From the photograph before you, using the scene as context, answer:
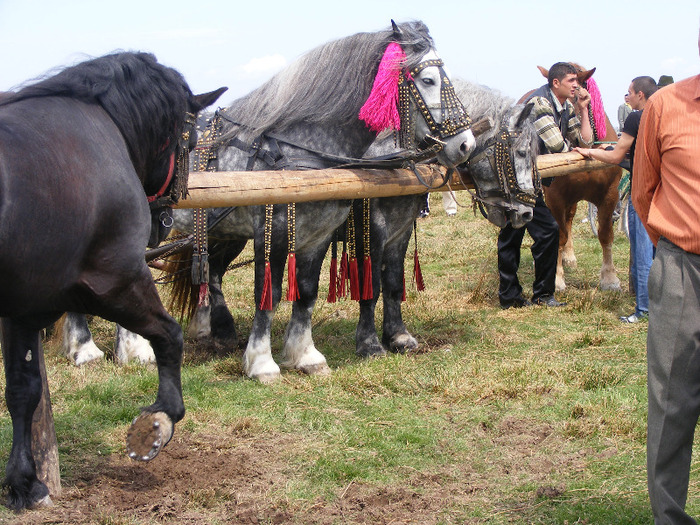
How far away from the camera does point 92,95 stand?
10.3 feet

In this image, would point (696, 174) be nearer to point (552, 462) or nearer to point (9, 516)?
point (552, 462)

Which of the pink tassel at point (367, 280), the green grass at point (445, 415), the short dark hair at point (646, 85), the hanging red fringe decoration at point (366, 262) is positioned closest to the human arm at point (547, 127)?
the short dark hair at point (646, 85)

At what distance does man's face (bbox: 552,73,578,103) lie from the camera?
7.54 m

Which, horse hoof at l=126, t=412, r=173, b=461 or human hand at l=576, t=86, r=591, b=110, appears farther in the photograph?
human hand at l=576, t=86, r=591, b=110

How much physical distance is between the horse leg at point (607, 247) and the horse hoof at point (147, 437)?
6536 mm

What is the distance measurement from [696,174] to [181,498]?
8.10 ft

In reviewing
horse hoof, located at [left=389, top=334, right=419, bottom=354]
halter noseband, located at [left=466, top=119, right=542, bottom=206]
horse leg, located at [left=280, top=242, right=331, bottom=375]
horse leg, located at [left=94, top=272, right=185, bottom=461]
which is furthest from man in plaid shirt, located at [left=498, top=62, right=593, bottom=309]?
horse leg, located at [left=94, top=272, right=185, bottom=461]

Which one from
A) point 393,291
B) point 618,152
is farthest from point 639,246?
point 618,152

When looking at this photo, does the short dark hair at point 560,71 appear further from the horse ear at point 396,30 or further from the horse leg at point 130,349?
the horse leg at point 130,349

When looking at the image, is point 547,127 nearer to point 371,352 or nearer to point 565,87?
point 565,87

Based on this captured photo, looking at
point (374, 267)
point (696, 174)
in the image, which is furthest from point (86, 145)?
point (374, 267)

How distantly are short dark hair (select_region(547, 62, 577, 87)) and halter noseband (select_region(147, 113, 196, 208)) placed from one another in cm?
487

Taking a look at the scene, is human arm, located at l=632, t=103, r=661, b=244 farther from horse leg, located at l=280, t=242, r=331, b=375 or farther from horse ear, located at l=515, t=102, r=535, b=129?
horse ear, located at l=515, t=102, r=535, b=129

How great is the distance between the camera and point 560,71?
298 inches
